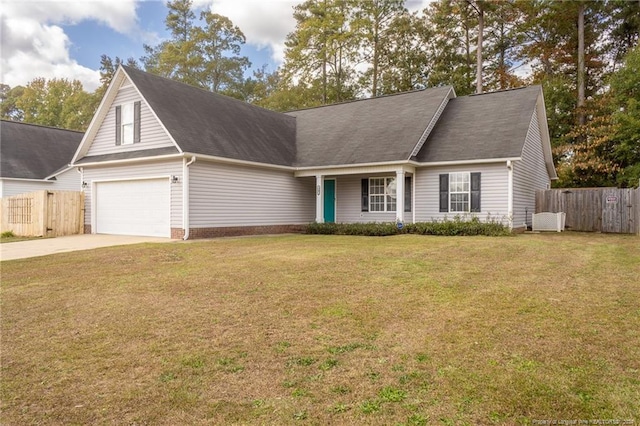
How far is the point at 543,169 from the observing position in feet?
65.7

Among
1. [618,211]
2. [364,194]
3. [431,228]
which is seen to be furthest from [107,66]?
[618,211]

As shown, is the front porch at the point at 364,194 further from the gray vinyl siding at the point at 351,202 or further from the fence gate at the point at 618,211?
the fence gate at the point at 618,211

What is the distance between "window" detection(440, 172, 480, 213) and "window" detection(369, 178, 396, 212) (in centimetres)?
210

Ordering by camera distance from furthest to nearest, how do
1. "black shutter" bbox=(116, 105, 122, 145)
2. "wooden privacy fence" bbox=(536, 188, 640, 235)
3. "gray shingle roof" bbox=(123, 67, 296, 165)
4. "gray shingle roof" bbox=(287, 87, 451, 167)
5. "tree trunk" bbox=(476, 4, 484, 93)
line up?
"tree trunk" bbox=(476, 4, 484, 93) → "gray shingle roof" bbox=(287, 87, 451, 167) → "wooden privacy fence" bbox=(536, 188, 640, 235) → "black shutter" bbox=(116, 105, 122, 145) → "gray shingle roof" bbox=(123, 67, 296, 165)

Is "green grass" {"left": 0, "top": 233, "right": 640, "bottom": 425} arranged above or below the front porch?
below

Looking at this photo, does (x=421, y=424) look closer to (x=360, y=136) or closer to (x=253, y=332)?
(x=253, y=332)

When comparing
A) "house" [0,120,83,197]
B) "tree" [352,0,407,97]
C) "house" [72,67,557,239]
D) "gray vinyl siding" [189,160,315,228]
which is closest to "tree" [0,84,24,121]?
"house" [0,120,83,197]

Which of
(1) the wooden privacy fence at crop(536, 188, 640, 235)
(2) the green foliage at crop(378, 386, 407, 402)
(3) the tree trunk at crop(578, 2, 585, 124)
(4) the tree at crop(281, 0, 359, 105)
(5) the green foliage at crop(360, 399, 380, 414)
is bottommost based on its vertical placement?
(5) the green foliage at crop(360, 399, 380, 414)

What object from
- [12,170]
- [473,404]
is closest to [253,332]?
[473,404]

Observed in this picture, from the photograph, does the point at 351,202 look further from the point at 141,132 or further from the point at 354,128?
the point at 141,132

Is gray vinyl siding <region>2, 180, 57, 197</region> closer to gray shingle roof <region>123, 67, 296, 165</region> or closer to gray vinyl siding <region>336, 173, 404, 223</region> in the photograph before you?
gray shingle roof <region>123, 67, 296, 165</region>

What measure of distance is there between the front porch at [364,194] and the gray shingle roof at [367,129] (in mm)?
462

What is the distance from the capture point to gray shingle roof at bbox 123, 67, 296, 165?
46.9 ft

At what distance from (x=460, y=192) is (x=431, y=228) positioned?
2060 mm
